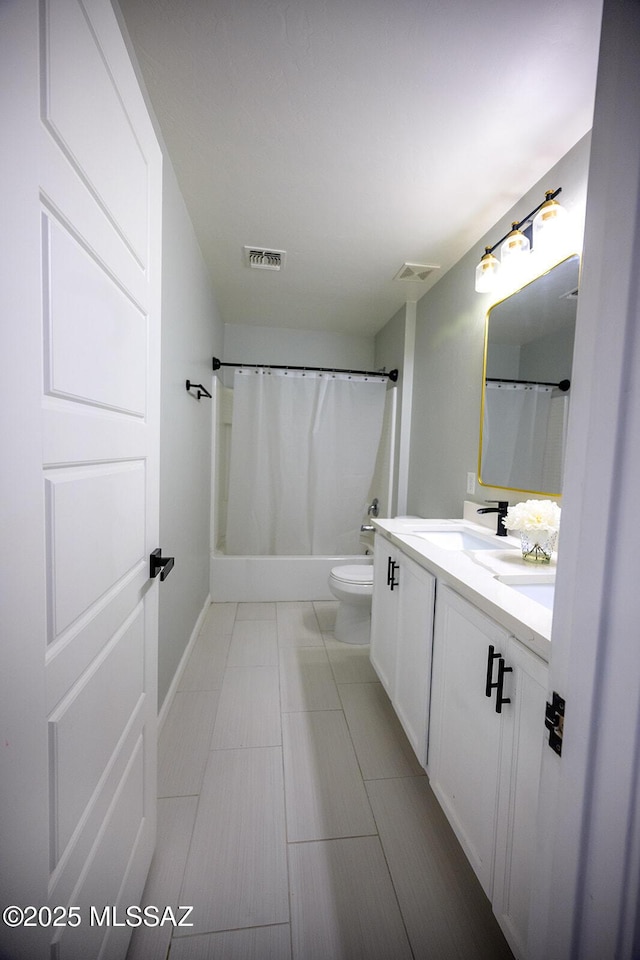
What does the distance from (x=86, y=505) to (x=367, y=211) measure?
1842mm

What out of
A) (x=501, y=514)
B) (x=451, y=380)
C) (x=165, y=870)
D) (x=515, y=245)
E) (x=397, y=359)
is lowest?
(x=165, y=870)

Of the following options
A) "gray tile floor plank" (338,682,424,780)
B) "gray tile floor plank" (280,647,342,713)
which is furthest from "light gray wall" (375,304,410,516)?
"gray tile floor plank" (338,682,424,780)

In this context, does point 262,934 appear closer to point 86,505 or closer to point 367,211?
point 86,505

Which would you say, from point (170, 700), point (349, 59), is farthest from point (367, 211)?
point (170, 700)

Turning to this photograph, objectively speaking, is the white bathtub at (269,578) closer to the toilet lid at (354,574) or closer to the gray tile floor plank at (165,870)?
the toilet lid at (354,574)

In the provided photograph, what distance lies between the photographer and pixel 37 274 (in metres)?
0.49

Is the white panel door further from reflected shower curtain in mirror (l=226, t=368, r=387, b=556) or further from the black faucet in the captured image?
reflected shower curtain in mirror (l=226, t=368, r=387, b=556)

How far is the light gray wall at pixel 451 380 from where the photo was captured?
1908 mm

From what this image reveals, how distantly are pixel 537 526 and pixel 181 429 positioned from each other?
5.41ft

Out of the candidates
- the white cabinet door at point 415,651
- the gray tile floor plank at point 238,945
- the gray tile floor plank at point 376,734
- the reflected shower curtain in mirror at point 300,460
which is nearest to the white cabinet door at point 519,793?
the white cabinet door at point 415,651

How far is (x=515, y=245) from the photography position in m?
1.55

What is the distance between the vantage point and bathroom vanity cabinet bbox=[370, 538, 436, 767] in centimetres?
127

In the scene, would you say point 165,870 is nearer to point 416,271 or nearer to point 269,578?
point 269,578

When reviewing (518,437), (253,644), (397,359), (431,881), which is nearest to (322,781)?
(431,881)
